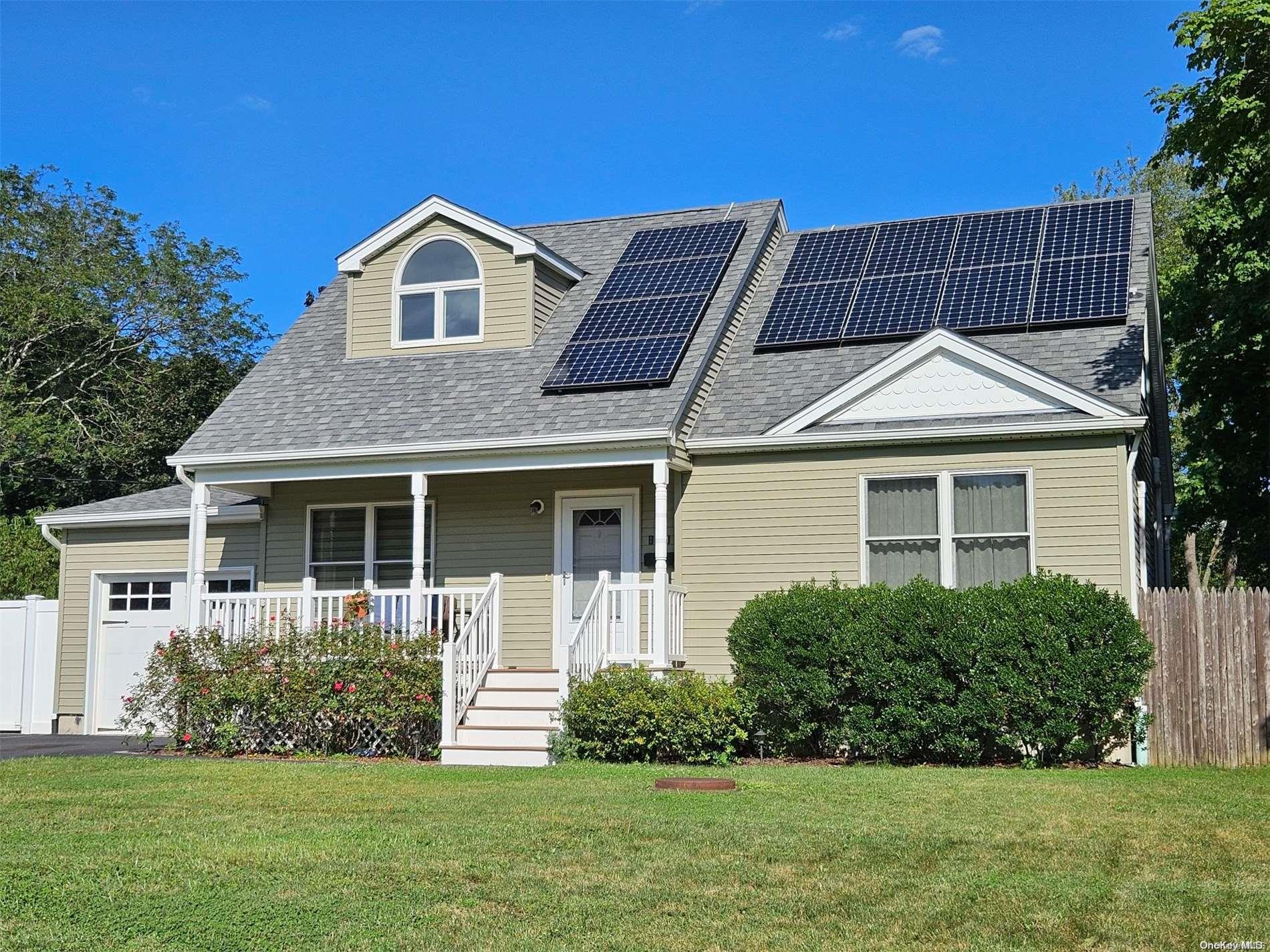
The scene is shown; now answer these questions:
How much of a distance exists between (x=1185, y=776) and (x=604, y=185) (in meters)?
19.6

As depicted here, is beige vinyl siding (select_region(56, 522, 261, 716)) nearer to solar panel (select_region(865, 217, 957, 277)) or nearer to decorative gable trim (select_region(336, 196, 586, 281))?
decorative gable trim (select_region(336, 196, 586, 281))

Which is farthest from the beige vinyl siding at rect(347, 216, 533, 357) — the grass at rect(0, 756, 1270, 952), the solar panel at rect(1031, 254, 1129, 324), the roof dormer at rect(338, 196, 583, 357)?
the grass at rect(0, 756, 1270, 952)

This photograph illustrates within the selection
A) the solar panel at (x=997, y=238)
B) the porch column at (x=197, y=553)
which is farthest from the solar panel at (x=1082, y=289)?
the porch column at (x=197, y=553)

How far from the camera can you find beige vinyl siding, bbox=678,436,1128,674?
13.1 metres

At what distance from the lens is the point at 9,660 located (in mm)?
18250

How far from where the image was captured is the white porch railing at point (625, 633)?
13188mm

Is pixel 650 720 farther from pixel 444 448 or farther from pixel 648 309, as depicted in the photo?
pixel 648 309

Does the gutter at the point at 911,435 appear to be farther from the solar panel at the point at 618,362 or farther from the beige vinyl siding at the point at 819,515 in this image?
the solar panel at the point at 618,362

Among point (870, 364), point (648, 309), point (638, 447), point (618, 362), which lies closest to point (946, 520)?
point (870, 364)

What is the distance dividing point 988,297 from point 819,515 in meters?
3.42

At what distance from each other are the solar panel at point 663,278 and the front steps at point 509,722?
16.8ft

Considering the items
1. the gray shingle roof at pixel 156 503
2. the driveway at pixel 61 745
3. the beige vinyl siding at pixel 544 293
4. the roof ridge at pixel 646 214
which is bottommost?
the driveway at pixel 61 745

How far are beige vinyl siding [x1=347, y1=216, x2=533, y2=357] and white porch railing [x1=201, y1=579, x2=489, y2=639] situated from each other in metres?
3.36

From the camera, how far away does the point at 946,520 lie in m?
13.7
